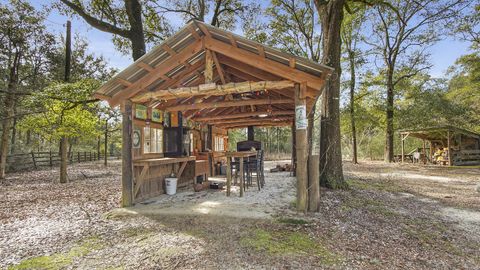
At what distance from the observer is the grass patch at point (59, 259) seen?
256 cm

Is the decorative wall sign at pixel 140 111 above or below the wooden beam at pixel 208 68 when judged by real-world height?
below

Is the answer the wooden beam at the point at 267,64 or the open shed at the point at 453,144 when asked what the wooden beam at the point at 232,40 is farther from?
the open shed at the point at 453,144

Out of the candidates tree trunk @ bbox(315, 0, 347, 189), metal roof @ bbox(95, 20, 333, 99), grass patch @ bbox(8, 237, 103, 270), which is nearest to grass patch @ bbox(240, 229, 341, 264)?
grass patch @ bbox(8, 237, 103, 270)

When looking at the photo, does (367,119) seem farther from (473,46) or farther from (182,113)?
(182,113)

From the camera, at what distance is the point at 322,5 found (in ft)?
21.9

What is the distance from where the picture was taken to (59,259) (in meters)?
2.71

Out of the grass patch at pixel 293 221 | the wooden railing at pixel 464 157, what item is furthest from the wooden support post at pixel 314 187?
the wooden railing at pixel 464 157

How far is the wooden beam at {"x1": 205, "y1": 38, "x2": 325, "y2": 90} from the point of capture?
425 centimetres

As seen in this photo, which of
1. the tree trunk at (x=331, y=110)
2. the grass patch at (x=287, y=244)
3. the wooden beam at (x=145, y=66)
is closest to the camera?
the grass patch at (x=287, y=244)

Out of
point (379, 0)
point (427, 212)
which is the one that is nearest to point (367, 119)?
point (379, 0)

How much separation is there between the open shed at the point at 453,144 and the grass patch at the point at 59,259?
16.2m

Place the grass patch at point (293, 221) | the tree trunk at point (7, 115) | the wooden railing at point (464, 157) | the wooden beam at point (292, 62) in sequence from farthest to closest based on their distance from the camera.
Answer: the wooden railing at point (464, 157) < the tree trunk at point (7, 115) < the wooden beam at point (292, 62) < the grass patch at point (293, 221)

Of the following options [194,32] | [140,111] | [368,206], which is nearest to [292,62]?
[194,32]

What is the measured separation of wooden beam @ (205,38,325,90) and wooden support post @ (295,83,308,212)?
0.55 ft
